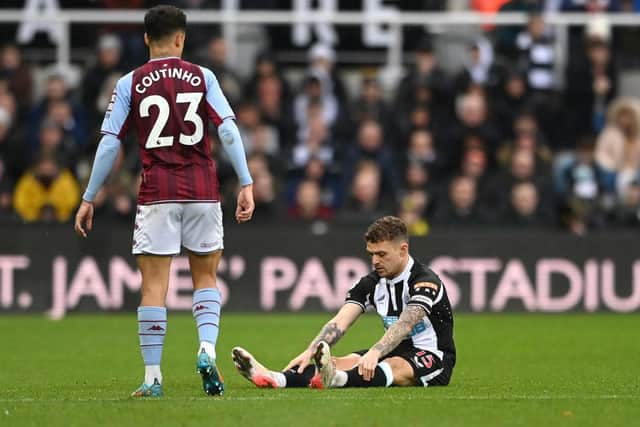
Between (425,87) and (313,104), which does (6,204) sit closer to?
(313,104)

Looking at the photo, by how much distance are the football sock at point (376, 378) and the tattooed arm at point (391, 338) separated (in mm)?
128

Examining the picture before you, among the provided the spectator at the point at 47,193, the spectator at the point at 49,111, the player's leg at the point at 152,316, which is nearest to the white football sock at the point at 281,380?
the player's leg at the point at 152,316

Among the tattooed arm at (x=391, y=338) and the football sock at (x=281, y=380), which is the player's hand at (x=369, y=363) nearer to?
the tattooed arm at (x=391, y=338)

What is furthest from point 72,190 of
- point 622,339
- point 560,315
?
point 622,339

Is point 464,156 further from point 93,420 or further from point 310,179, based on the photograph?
point 93,420

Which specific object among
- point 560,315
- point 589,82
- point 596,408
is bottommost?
point 560,315

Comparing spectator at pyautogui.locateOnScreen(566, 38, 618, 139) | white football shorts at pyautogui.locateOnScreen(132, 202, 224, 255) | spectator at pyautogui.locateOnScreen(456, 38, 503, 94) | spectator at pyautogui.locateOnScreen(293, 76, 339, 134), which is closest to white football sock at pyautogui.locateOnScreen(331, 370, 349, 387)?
white football shorts at pyautogui.locateOnScreen(132, 202, 224, 255)

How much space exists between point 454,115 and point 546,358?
747cm

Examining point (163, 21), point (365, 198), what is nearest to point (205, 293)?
point (163, 21)

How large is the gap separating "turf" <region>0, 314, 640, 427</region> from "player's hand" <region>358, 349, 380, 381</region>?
0.40 ft

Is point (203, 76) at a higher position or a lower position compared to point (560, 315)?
higher

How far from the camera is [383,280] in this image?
31.1ft

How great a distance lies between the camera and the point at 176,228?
28.9 feet

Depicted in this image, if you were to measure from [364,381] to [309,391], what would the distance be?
1.36 ft
